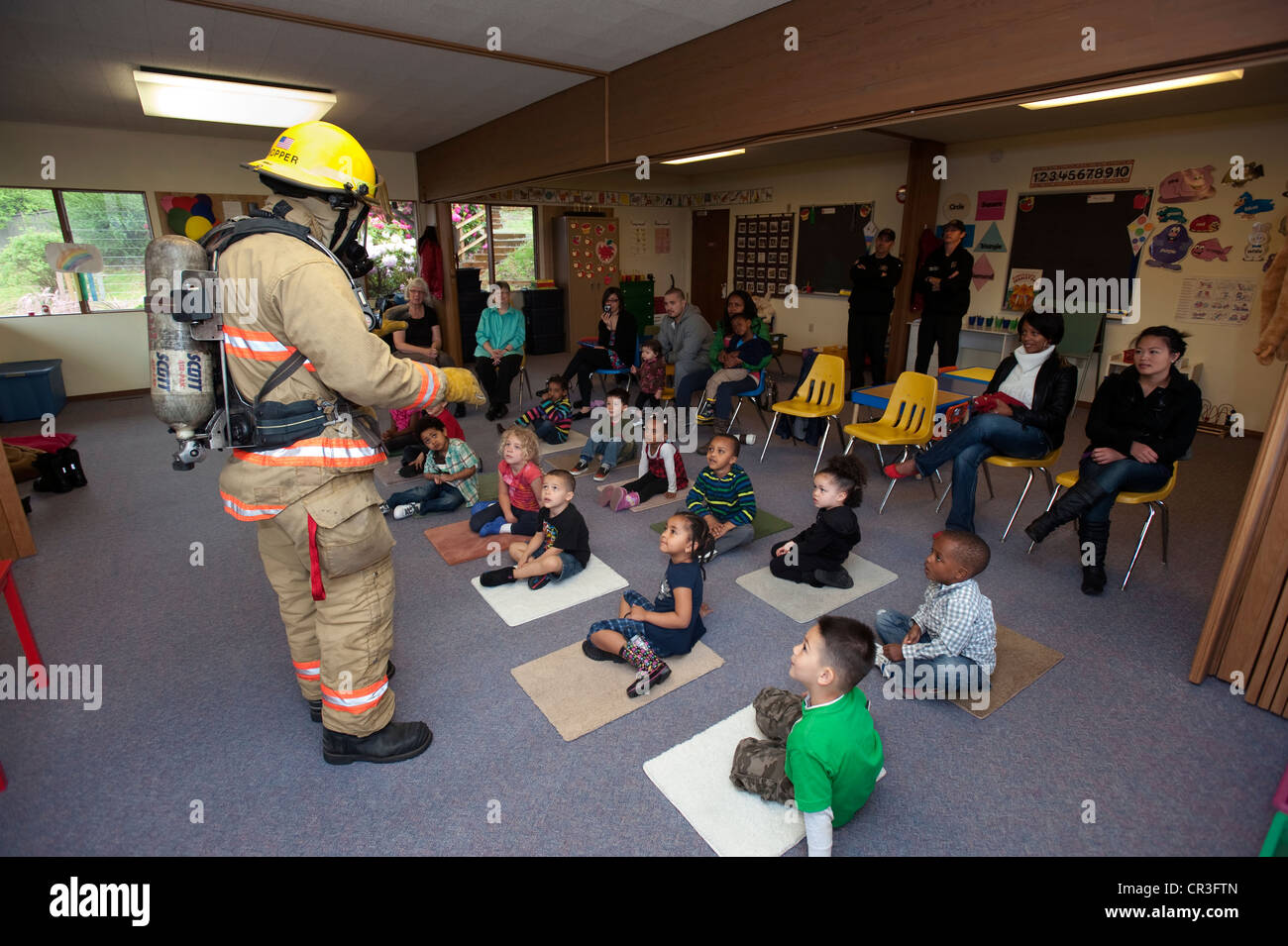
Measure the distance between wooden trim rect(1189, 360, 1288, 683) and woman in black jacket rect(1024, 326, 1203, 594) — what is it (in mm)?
683

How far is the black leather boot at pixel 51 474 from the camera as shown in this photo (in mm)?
4449

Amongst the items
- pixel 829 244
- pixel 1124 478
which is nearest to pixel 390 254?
pixel 829 244

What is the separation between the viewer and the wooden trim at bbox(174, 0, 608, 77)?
317 centimetres

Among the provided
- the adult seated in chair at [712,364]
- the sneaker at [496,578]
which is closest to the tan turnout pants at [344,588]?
the sneaker at [496,578]

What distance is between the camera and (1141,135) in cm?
614

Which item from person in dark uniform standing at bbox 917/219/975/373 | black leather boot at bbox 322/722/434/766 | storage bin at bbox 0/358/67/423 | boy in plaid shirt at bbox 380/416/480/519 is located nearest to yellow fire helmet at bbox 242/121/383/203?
black leather boot at bbox 322/722/434/766

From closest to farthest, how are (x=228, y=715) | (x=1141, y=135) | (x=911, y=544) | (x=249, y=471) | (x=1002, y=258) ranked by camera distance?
(x=249, y=471) < (x=228, y=715) < (x=911, y=544) < (x=1141, y=135) < (x=1002, y=258)

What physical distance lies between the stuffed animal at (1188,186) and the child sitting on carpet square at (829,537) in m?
5.23

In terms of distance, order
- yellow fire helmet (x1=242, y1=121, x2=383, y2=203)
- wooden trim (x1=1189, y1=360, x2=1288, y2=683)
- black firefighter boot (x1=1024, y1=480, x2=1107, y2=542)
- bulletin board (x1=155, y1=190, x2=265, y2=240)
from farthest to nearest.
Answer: bulletin board (x1=155, y1=190, x2=265, y2=240), black firefighter boot (x1=1024, y1=480, x2=1107, y2=542), wooden trim (x1=1189, y1=360, x2=1288, y2=683), yellow fire helmet (x1=242, y1=121, x2=383, y2=203)

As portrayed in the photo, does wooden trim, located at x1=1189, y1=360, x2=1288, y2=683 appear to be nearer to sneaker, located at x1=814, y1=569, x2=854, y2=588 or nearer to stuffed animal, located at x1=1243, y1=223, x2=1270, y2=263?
sneaker, located at x1=814, y1=569, x2=854, y2=588
